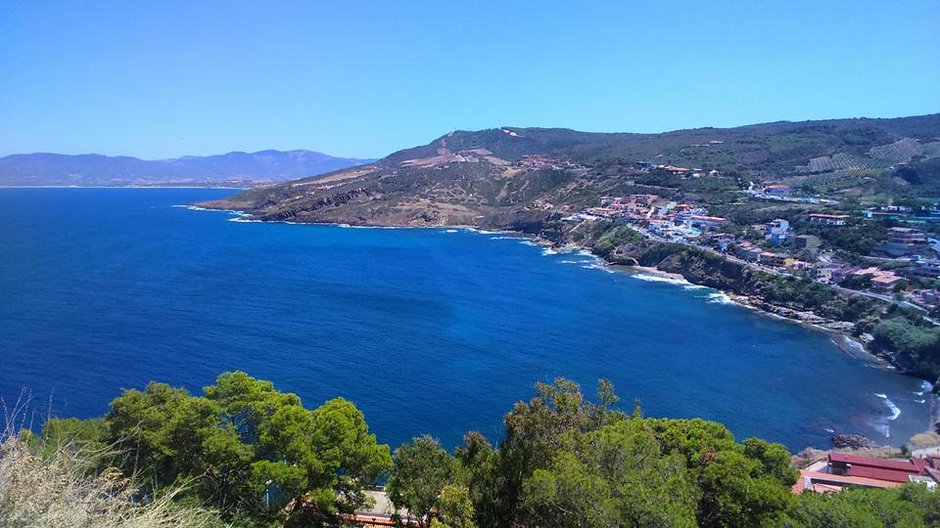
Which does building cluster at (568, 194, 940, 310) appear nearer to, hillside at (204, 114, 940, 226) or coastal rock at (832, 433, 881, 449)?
hillside at (204, 114, 940, 226)

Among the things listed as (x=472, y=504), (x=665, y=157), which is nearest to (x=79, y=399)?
(x=472, y=504)

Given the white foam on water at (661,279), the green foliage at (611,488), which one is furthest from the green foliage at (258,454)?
the white foam on water at (661,279)

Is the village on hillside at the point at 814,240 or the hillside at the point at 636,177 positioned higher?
the hillside at the point at 636,177

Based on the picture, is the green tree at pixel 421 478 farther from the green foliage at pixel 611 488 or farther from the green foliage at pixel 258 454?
the green foliage at pixel 611 488

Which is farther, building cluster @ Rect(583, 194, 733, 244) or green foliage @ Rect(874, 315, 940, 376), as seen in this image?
building cluster @ Rect(583, 194, 733, 244)

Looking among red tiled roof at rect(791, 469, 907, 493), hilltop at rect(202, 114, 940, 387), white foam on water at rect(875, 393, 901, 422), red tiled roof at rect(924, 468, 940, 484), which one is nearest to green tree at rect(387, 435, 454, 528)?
red tiled roof at rect(791, 469, 907, 493)
